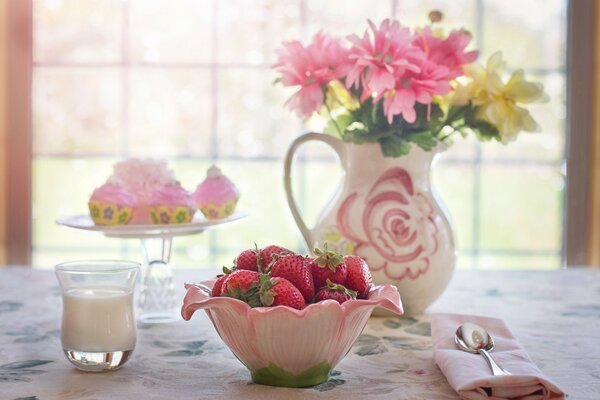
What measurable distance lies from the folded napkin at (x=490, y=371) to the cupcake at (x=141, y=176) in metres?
0.48

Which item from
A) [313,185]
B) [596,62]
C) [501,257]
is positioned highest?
[596,62]

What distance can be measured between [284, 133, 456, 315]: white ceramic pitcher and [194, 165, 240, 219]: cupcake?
4.8 inches

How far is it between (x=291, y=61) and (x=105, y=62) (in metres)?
1.95

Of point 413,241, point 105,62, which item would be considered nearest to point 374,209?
point 413,241

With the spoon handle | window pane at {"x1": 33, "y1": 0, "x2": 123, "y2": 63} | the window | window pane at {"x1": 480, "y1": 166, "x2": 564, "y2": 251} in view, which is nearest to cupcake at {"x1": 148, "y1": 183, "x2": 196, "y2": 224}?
the spoon handle

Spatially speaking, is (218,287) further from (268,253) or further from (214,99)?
(214,99)

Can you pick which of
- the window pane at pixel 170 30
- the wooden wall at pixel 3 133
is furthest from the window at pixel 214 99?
the wooden wall at pixel 3 133

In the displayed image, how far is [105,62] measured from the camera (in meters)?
2.97

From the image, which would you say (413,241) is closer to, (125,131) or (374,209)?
(374,209)

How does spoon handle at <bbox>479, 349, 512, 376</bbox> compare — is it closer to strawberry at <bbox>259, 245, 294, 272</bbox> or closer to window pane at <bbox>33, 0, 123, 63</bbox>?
strawberry at <bbox>259, 245, 294, 272</bbox>

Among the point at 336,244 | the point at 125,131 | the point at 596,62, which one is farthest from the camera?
the point at 125,131

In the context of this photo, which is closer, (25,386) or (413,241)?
(25,386)

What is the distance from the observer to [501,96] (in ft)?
3.74

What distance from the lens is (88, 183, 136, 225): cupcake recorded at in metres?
1.13
